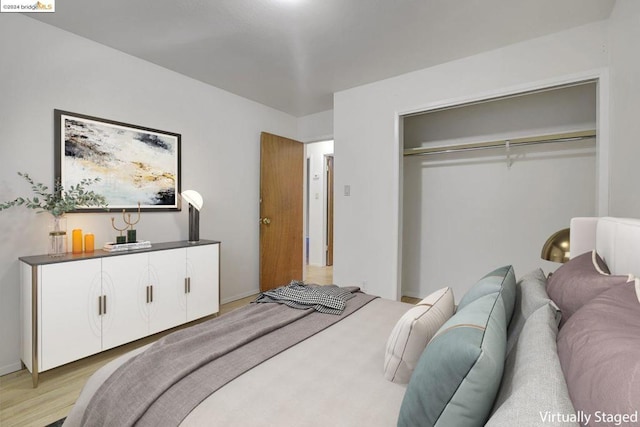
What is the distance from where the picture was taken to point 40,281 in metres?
1.99

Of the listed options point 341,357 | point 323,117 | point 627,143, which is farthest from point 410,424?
point 323,117

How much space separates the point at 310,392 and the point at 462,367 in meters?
0.58

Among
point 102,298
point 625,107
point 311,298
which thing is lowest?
point 102,298

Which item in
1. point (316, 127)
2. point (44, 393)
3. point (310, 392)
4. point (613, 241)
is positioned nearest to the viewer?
point (310, 392)

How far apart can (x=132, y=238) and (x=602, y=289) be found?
122 inches

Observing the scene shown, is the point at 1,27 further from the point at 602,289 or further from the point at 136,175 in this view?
the point at 602,289

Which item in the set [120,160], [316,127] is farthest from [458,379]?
[316,127]

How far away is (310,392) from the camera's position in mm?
1050

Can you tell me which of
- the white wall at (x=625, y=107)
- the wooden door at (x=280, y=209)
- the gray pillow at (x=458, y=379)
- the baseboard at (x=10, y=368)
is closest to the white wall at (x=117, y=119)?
the baseboard at (x=10, y=368)

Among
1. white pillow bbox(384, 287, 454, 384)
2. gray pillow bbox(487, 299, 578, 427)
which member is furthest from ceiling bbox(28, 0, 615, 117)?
gray pillow bbox(487, 299, 578, 427)

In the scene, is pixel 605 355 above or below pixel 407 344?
above

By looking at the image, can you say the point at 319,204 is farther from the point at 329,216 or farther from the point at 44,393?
the point at 44,393

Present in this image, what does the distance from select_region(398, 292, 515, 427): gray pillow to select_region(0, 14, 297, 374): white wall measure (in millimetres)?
2913

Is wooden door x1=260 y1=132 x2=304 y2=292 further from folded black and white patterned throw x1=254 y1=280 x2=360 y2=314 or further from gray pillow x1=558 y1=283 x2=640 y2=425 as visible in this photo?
gray pillow x1=558 y1=283 x2=640 y2=425
